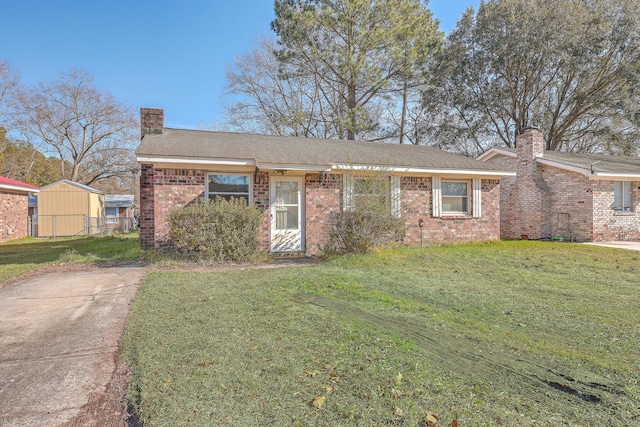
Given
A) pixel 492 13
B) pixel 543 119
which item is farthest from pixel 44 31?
pixel 543 119

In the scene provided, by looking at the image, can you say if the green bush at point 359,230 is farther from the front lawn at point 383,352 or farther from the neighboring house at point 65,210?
the neighboring house at point 65,210

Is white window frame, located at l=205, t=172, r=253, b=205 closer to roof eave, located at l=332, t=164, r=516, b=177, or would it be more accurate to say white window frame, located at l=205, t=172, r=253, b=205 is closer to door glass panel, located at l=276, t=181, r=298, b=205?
door glass panel, located at l=276, t=181, r=298, b=205

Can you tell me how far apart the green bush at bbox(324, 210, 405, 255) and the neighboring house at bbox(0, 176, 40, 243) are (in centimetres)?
1587

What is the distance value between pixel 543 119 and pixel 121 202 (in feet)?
100

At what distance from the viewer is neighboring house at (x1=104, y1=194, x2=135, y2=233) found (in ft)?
88.2

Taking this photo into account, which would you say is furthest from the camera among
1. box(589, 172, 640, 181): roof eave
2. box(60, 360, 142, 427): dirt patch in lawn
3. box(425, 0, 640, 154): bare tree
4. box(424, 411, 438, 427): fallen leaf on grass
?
box(425, 0, 640, 154): bare tree

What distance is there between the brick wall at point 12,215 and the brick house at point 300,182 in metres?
11.0

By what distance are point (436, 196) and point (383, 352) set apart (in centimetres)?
912

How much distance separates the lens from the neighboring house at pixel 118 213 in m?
26.9

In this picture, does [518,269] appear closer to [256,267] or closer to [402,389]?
[256,267]

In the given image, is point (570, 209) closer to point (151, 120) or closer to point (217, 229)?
point (217, 229)

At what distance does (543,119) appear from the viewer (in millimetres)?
24094

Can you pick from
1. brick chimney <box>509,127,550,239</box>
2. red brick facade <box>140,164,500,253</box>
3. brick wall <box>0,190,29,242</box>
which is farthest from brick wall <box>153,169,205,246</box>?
brick wall <box>0,190,29,242</box>

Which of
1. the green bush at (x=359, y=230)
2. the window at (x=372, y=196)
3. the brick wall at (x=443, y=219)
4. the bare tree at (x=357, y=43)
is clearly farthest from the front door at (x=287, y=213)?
the bare tree at (x=357, y=43)
